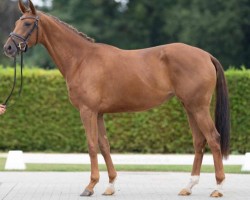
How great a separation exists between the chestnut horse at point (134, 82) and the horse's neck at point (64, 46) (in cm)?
2

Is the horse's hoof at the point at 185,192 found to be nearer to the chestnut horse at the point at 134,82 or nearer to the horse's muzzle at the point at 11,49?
the chestnut horse at the point at 134,82

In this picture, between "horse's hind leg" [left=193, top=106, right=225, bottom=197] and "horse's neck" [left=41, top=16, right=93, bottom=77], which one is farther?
"horse's neck" [left=41, top=16, right=93, bottom=77]

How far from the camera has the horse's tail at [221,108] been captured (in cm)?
967

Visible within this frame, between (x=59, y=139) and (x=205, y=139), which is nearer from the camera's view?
(x=205, y=139)

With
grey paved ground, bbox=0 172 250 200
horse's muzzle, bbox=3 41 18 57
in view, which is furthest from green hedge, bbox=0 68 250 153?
horse's muzzle, bbox=3 41 18 57

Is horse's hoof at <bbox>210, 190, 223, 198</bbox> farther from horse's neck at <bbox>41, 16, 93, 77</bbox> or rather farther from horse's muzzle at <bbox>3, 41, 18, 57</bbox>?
horse's muzzle at <bbox>3, 41, 18, 57</bbox>

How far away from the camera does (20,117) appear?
1970cm

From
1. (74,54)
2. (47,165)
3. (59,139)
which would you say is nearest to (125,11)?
(59,139)

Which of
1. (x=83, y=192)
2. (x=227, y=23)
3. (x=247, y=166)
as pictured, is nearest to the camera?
(x=83, y=192)

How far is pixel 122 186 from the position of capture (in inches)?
432

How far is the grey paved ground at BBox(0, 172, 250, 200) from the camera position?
946cm

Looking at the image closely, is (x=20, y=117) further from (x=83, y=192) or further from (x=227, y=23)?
(x=227, y=23)

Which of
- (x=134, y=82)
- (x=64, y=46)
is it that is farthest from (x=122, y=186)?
(x=64, y=46)

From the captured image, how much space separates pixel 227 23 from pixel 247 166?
18.7 m
